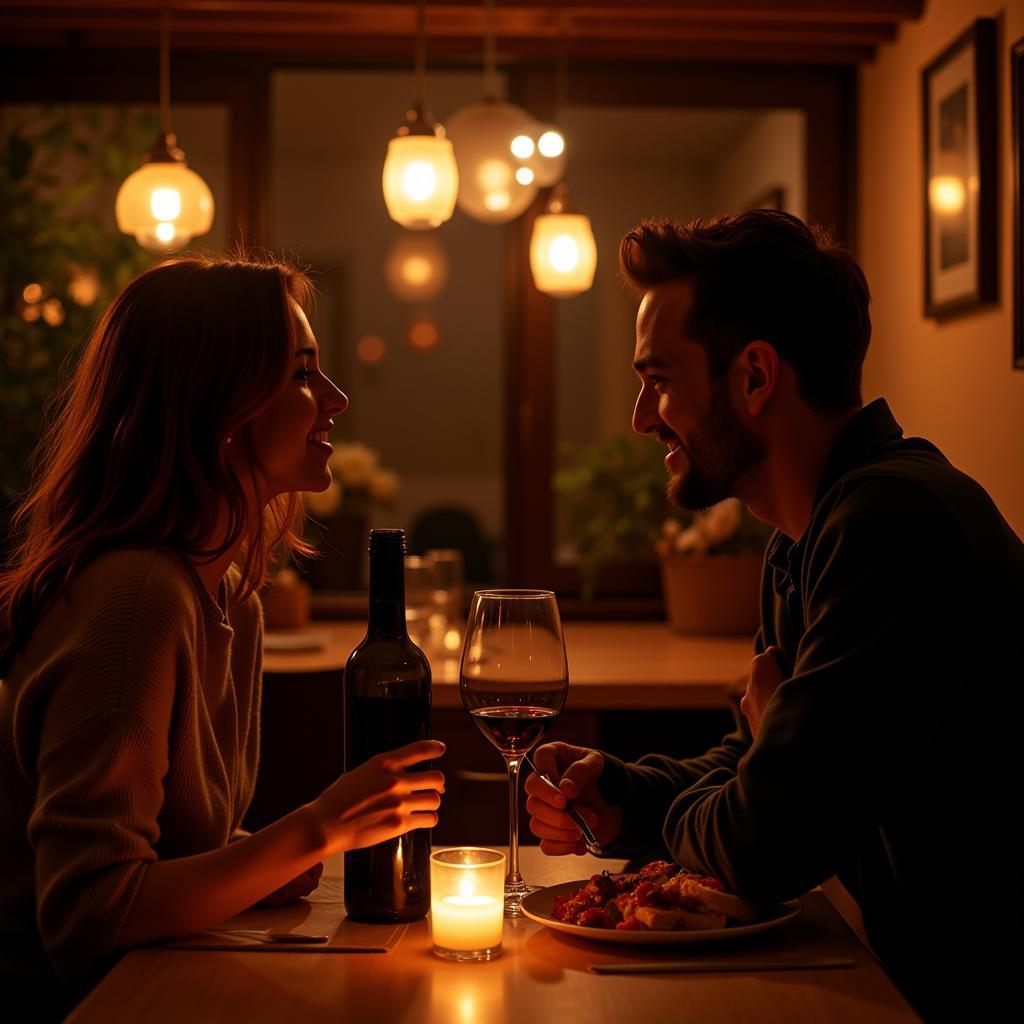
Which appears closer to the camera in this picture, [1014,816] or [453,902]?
[453,902]

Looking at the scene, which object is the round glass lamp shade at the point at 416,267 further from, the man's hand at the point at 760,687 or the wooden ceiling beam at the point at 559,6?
the man's hand at the point at 760,687

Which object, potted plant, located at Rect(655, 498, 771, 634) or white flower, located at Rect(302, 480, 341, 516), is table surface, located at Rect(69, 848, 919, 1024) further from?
white flower, located at Rect(302, 480, 341, 516)

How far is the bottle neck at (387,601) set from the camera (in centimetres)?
115

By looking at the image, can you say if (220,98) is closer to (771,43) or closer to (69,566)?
(771,43)

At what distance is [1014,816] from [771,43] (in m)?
2.46

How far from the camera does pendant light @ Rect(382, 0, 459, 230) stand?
2570mm

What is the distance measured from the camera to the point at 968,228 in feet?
8.00

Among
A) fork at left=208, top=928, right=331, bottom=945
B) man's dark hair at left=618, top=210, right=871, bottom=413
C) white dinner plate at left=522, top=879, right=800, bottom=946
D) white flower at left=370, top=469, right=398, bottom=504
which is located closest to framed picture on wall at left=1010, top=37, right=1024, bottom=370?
man's dark hair at left=618, top=210, right=871, bottom=413

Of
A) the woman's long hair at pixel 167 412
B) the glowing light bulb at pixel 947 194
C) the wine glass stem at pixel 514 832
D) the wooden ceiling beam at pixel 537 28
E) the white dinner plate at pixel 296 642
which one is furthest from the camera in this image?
the wooden ceiling beam at pixel 537 28

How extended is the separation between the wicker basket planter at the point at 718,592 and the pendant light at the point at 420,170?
1036 millimetres

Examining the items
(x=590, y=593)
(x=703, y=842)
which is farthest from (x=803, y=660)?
(x=590, y=593)

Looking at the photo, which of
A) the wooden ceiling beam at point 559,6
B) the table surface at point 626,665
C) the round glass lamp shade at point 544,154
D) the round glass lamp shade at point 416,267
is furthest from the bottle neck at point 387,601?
the round glass lamp shade at point 416,267

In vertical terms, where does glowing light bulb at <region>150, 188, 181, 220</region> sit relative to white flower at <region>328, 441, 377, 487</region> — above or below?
above

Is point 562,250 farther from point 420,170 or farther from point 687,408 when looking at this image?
point 687,408
